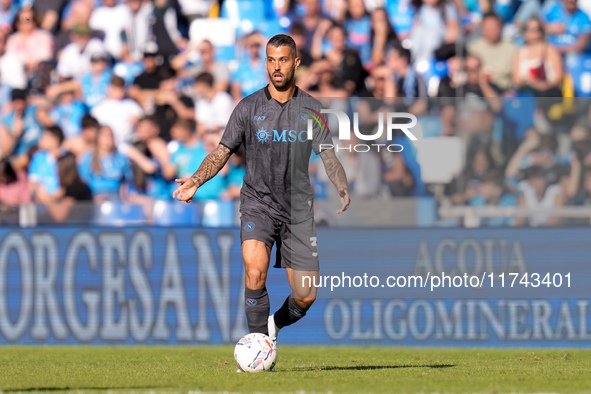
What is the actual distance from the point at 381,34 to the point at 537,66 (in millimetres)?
2334

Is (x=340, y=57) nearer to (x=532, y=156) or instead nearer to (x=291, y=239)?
(x=532, y=156)

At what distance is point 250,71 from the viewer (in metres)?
13.4

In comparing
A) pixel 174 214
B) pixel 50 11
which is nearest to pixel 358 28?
pixel 174 214

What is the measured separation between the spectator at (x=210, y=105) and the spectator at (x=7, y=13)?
353 centimetres

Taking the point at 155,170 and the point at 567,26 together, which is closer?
the point at 155,170

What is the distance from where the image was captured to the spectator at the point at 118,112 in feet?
43.8

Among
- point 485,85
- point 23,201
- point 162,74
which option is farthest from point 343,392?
point 162,74

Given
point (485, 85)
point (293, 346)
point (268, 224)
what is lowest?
point (293, 346)

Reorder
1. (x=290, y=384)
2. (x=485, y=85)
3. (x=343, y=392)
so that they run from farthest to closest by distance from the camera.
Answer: (x=485, y=85) → (x=290, y=384) → (x=343, y=392)

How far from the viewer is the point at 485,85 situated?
A: 453 inches

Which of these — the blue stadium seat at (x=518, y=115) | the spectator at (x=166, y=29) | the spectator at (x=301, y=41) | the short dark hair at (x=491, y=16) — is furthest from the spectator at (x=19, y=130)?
the blue stadium seat at (x=518, y=115)

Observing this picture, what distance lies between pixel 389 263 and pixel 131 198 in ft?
10.8

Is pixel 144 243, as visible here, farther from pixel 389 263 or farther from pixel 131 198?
pixel 389 263

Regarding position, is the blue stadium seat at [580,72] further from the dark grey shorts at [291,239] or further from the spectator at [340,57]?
the dark grey shorts at [291,239]
